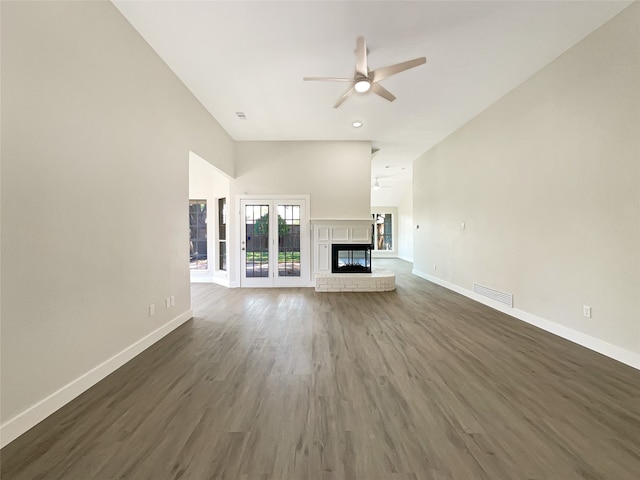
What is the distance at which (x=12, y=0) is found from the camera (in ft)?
A: 5.27

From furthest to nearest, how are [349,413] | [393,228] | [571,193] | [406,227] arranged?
[393,228]
[406,227]
[571,193]
[349,413]

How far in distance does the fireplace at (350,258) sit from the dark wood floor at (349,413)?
282cm

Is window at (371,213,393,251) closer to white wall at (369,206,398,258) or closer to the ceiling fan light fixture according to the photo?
white wall at (369,206,398,258)

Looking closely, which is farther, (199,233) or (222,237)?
(199,233)

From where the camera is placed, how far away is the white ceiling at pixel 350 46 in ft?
7.98

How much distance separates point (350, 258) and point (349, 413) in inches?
173

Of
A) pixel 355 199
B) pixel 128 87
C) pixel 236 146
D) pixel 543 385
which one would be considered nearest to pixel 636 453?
pixel 543 385

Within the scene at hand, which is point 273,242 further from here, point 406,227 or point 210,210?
point 406,227

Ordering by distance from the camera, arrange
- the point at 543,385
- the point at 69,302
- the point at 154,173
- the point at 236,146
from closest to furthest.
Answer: the point at 69,302 → the point at 543,385 → the point at 154,173 → the point at 236,146

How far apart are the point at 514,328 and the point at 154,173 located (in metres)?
4.88

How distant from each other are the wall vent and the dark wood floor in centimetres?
84

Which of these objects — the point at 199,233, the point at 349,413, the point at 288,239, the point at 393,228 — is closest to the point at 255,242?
the point at 288,239

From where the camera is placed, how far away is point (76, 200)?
201 cm

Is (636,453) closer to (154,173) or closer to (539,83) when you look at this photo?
(539,83)
